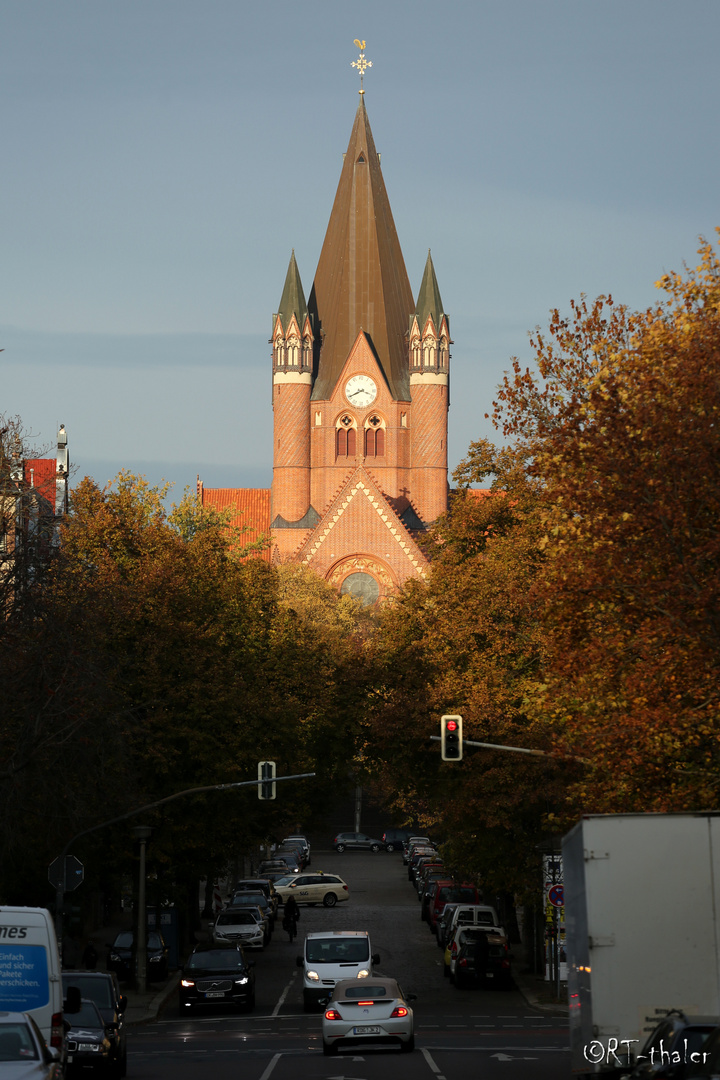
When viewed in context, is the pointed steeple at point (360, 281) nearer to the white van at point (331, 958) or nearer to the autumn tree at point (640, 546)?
the white van at point (331, 958)

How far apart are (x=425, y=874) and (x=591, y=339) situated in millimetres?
38842

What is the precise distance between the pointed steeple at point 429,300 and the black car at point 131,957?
6276 cm

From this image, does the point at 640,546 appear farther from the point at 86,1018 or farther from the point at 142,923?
the point at 142,923

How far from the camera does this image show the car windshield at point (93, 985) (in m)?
22.8

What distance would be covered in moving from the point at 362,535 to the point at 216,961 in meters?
58.4

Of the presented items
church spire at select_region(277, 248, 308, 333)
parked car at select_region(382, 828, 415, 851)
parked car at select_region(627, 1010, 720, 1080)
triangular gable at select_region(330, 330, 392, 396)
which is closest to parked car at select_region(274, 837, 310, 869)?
parked car at select_region(382, 828, 415, 851)

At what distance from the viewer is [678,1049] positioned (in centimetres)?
1186

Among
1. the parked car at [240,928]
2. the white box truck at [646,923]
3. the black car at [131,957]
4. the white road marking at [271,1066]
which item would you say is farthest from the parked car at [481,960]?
the white box truck at [646,923]

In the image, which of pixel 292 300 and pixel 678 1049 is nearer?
pixel 678 1049

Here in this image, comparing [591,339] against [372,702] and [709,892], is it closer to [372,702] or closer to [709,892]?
[709,892]

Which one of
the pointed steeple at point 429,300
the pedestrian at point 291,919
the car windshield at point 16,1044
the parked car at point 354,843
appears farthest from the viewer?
the pointed steeple at point 429,300

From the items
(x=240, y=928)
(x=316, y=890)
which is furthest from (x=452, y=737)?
(x=316, y=890)

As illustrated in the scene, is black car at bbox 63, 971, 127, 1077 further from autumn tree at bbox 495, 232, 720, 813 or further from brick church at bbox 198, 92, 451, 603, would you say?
brick church at bbox 198, 92, 451, 603

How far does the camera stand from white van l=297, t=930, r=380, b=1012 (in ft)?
103
